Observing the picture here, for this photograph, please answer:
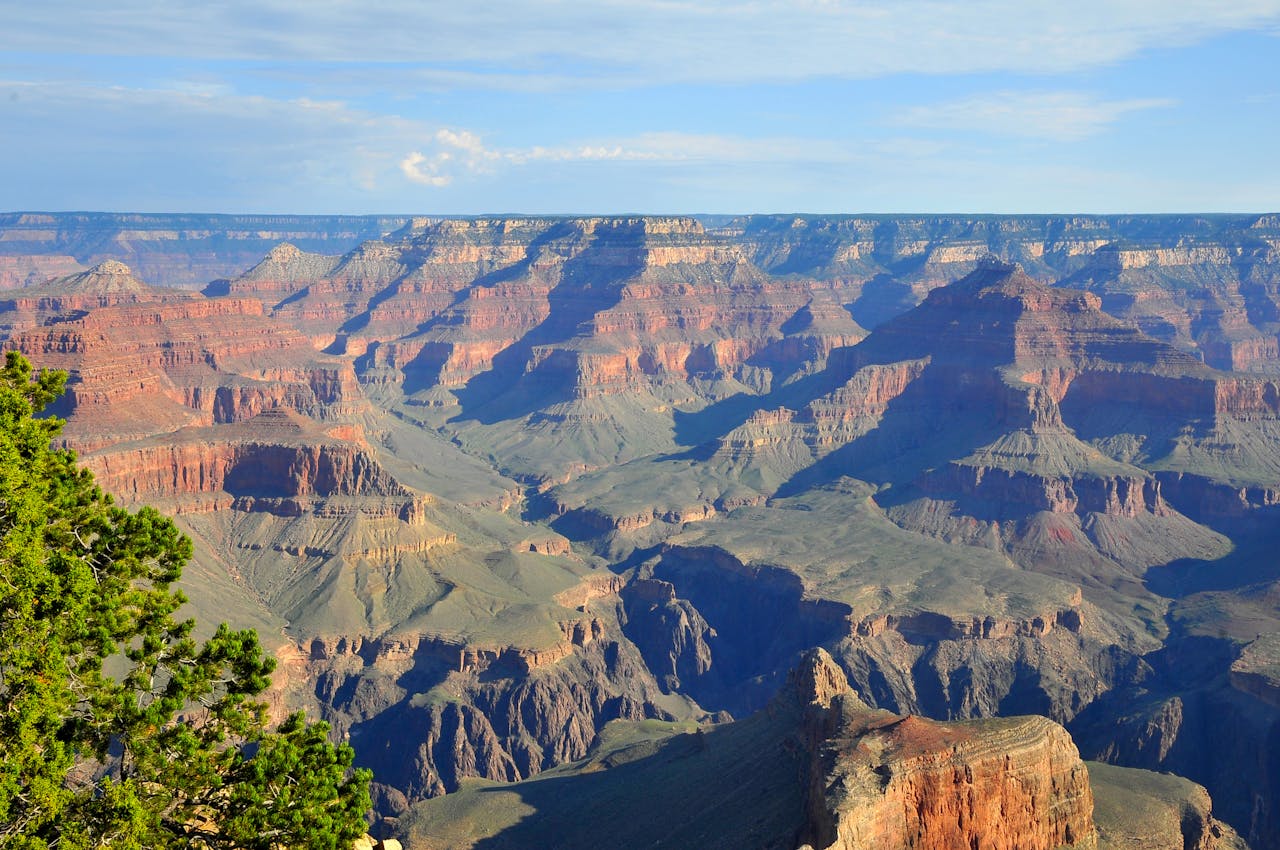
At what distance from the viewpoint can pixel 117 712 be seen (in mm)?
35781

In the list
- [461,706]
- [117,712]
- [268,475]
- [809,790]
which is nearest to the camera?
[117,712]

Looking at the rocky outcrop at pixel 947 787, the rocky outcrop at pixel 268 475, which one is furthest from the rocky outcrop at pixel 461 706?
the rocky outcrop at pixel 947 787

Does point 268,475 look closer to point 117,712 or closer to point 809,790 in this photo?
point 809,790

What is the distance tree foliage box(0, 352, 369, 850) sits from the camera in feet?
111

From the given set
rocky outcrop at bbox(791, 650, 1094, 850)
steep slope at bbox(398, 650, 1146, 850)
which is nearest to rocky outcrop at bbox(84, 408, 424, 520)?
steep slope at bbox(398, 650, 1146, 850)

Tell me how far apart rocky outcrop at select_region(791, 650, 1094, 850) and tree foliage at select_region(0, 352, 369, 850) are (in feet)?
116

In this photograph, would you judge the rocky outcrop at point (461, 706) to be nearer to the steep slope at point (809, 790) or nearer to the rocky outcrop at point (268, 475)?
the steep slope at point (809, 790)

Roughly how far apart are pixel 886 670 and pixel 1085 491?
220 feet

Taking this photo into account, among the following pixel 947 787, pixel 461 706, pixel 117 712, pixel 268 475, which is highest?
pixel 117 712

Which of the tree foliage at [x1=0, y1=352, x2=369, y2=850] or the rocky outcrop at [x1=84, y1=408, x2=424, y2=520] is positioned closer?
the tree foliage at [x1=0, y1=352, x2=369, y2=850]

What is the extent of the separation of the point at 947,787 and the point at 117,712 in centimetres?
4673

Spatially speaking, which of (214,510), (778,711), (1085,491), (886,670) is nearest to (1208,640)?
Answer: (886,670)

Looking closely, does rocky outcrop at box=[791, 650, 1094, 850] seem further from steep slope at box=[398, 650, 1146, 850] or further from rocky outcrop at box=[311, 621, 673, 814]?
rocky outcrop at box=[311, 621, 673, 814]

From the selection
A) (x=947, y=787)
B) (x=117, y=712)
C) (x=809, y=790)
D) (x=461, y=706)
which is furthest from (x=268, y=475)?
(x=117, y=712)
